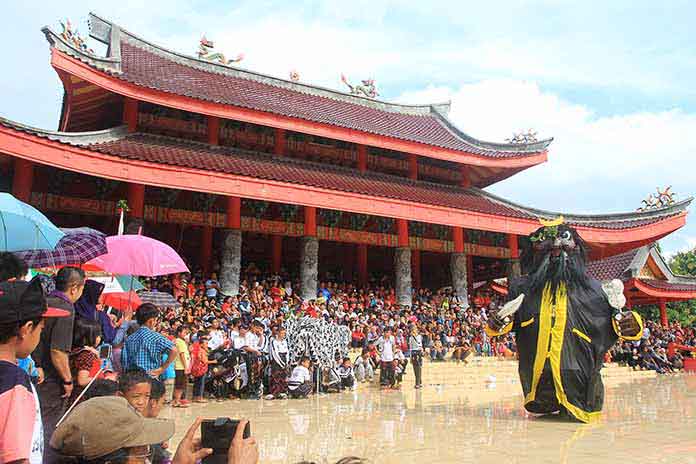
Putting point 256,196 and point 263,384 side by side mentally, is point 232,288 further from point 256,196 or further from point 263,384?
point 263,384

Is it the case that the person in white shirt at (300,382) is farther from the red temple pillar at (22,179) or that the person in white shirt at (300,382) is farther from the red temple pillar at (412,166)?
the red temple pillar at (412,166)

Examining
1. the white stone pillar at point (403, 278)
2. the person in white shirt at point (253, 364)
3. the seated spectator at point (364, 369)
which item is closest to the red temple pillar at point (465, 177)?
the white stone pillar at point (403, 278)

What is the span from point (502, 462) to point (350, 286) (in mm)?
14107

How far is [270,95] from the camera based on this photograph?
69.7 feet

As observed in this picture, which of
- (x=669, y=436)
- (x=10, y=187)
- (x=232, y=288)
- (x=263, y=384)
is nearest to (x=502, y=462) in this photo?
(x=669, y=436)

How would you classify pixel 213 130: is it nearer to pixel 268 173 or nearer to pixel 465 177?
pixel 268 173

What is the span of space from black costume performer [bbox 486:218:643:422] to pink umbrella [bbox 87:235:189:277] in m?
4.19

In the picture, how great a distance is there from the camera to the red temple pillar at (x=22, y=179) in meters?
13.4

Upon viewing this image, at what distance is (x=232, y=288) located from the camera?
1572 cm

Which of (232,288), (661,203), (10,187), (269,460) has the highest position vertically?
(661,203)

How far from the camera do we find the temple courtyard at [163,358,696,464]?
5.80 m

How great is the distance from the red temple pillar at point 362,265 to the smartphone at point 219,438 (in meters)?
19.2

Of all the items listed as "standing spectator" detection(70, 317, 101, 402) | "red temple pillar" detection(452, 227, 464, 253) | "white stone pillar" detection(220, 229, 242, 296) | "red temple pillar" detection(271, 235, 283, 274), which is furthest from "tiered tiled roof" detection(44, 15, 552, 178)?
"standing spectator" detection(70, 317, 101, 402)

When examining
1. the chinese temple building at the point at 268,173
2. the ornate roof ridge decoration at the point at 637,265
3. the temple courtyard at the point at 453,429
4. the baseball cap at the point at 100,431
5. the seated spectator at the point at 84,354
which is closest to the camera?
the baseball cap at the point at 100,431
